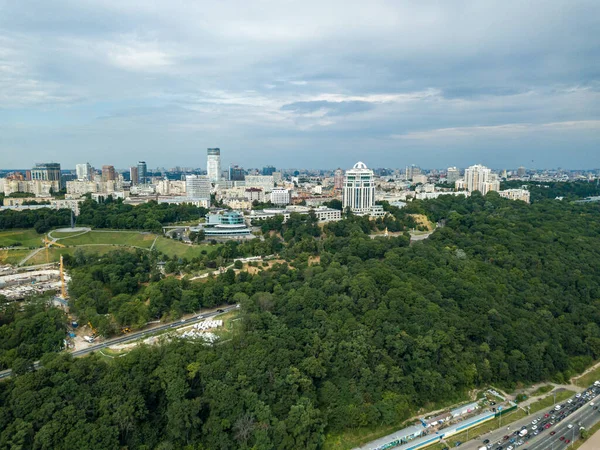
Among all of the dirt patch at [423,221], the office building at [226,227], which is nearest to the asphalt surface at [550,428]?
the dirt patch at [423,221]

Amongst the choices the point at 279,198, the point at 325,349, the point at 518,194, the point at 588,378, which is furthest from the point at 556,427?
the point at 518,194

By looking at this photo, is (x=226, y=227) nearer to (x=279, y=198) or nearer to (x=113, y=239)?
(x=113, y=239)

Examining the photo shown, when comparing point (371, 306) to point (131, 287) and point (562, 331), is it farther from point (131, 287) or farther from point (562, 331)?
point (131, 287)

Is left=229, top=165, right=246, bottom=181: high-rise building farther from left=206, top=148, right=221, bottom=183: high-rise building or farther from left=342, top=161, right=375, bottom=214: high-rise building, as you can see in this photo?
left=342, top=161, right=375, bottom=214: high-rise building

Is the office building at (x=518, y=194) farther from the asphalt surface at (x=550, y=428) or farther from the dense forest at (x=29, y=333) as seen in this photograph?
the dense forest at (x=29, y=333)

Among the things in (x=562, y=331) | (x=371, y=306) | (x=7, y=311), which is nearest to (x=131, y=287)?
(x=7, y=311)

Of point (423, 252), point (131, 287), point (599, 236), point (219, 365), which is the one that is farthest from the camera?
point (599, 236)
